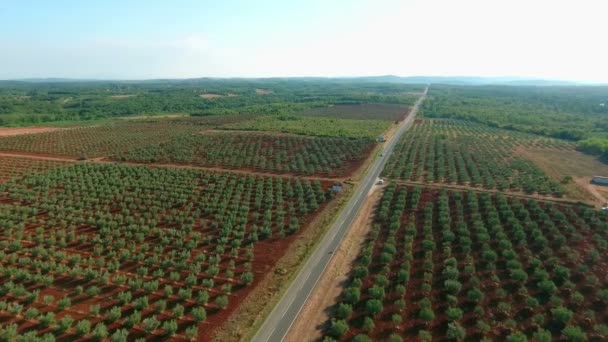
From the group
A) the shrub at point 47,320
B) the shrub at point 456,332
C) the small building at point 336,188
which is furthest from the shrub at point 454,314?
the shrub at point 47,320

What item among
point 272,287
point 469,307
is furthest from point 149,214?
point 469,307

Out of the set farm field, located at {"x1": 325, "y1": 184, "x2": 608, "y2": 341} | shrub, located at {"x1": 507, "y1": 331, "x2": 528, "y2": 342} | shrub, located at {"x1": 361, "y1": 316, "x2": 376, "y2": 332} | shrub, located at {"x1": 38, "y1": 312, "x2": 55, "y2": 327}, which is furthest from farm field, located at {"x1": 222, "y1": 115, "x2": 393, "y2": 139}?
shrub, located at {"x1": 38, "y1": 312, "x2": 55, "y2": 327}

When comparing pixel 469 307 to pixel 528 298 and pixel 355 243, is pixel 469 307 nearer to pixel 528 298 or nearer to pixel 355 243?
pixel 528 298

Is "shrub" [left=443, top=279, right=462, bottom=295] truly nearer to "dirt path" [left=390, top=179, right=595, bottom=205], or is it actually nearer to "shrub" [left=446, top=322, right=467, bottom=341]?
"shrub" [left=446, top=322, right=467, bottom=341]

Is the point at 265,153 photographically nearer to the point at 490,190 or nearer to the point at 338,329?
the point at 490,190

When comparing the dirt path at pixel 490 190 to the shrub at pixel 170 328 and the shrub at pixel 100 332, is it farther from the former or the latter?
the shrub at pixel 100 332

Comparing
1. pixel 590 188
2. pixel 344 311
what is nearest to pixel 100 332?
pixel 344 311

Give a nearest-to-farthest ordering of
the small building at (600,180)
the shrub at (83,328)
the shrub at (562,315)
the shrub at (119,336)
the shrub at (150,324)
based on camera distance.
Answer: the shrub at (119,336)
the shrub at (83,328)
the shrub at (150,324)
the shrub at (562,315)
the small building at (600,180)
